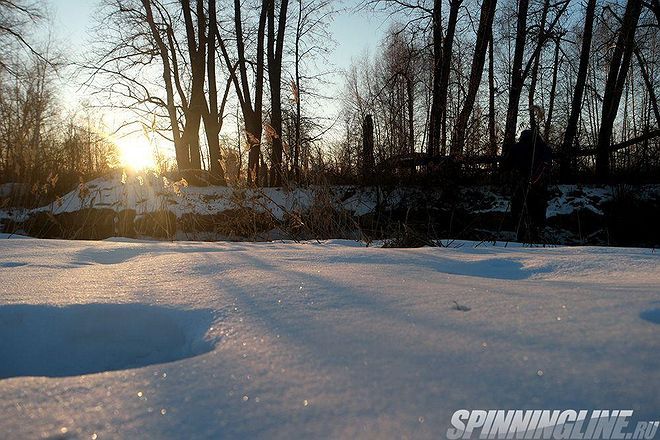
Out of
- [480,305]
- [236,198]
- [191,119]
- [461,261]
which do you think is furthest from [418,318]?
[191,119]

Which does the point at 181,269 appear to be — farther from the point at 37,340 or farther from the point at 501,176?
the point at 501,176

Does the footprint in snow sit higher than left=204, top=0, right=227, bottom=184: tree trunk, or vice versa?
left=204, top=0, right=227, bottom=184: tree trunk

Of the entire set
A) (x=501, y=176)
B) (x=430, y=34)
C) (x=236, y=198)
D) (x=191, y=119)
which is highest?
(x=430, y=34)

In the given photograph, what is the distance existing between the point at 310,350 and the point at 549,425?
326 mm

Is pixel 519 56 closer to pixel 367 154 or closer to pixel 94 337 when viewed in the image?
pixel 367 154

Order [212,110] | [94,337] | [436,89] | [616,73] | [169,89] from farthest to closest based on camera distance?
[169,89], [212,110], [616,73], [436,89], [94,337]

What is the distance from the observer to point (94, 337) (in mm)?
851

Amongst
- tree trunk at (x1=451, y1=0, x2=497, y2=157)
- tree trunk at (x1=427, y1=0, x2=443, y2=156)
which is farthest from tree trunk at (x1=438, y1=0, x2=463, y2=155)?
tree trunk at (x1=451, y1=0, x2=497, y2=157)

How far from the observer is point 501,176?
7703 millimetres

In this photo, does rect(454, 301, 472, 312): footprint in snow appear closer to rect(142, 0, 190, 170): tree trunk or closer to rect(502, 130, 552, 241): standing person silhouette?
rect(502, 130, 552, 241): standing person silhouette

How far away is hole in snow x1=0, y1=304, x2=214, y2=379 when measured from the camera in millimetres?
741

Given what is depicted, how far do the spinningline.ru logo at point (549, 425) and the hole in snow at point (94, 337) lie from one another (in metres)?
0.41

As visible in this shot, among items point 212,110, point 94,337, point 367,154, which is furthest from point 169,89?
point 94,337

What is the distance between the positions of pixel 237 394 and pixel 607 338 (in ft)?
1.73
